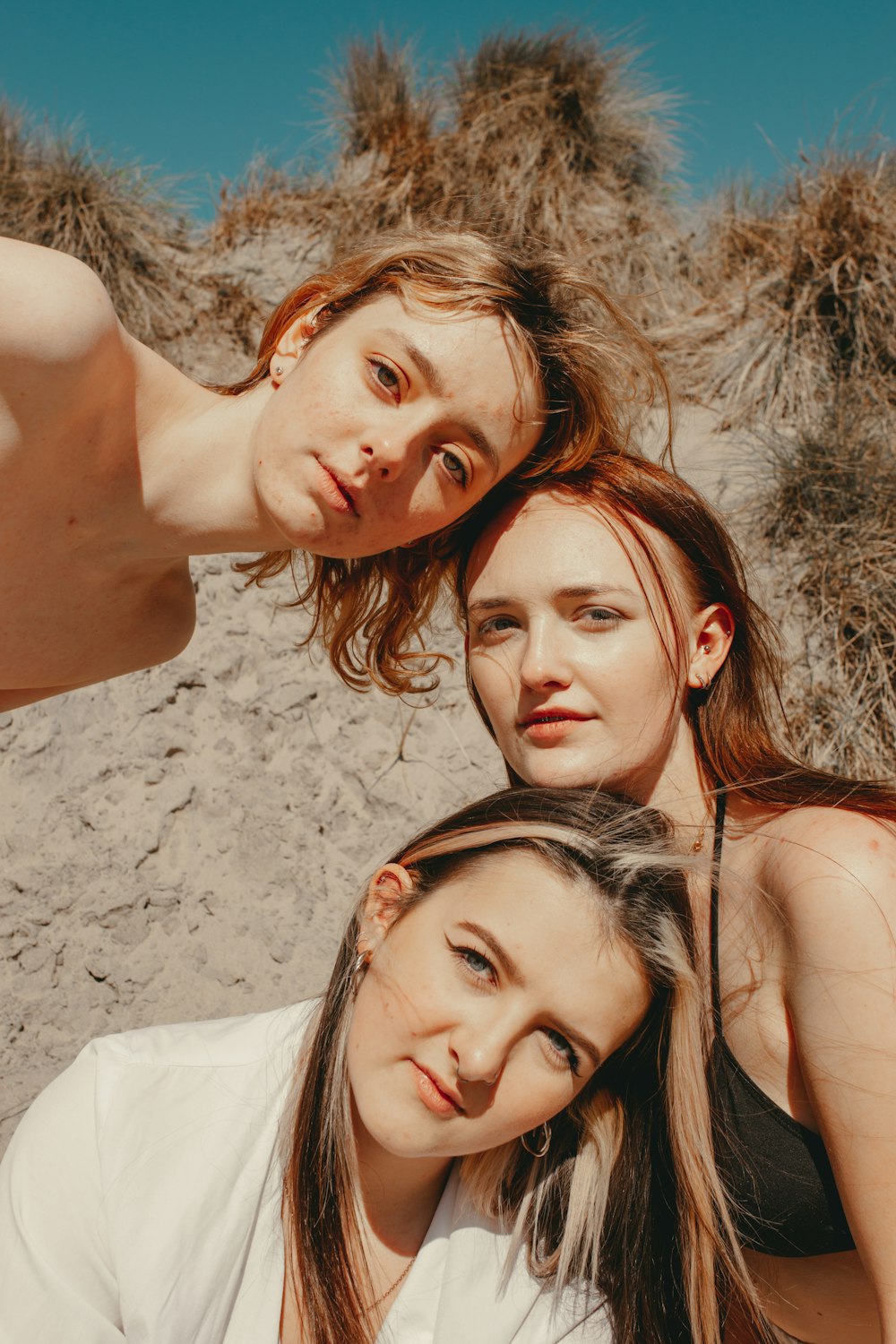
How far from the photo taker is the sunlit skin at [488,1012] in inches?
56.7

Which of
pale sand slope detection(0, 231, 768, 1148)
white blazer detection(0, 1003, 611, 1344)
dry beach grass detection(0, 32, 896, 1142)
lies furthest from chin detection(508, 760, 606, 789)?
pale sand slope detection(0, 231, 768, 1148)

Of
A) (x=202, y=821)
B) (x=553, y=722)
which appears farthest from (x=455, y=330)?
(x=202, y=821)

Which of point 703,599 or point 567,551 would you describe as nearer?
point 567,551

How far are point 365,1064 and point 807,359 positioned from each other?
198 inches

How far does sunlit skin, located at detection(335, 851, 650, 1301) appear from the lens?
1441mm

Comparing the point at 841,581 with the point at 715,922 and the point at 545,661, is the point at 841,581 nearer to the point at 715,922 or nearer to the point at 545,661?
the point at 715,922

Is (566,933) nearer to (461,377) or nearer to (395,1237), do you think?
(395,1237)

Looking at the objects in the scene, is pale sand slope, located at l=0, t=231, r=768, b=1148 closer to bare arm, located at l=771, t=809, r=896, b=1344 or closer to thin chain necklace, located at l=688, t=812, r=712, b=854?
thin chain necklace, located at l=688, t=812, r=712, b=854

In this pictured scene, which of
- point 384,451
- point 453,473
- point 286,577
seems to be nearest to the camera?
point 384,451

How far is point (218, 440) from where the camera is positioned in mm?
1994

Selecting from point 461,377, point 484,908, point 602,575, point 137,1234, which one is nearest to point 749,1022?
point 484,908

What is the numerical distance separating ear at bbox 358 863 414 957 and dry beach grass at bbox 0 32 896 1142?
5.76 feet

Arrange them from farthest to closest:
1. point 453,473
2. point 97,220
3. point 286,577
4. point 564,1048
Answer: point 97,220
point 286,577
point 453,473
point 564,1048

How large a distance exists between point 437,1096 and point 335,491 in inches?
42.5
